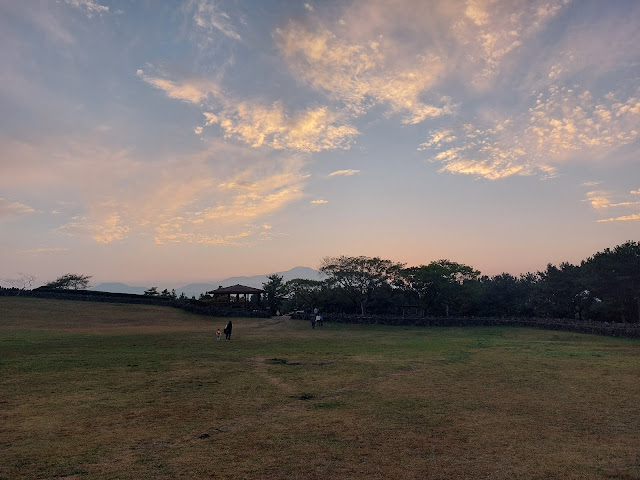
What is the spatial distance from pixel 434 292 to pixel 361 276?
11528 millimetres

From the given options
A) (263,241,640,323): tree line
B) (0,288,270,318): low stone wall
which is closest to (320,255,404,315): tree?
(263,241,640,323): tree line

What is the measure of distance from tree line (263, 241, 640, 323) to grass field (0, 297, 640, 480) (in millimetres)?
33906

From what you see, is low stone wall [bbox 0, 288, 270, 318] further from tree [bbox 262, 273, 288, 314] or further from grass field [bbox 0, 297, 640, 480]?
grass field [bbox 0, 297, 640, 480]

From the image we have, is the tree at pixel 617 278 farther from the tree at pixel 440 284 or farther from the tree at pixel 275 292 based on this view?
the tree at pixel 275 292

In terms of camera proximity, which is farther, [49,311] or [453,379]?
[49,311]

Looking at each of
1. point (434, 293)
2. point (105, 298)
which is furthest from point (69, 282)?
point (434, 293)

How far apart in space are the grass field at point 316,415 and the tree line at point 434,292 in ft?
111

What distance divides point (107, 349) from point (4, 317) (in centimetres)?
2776

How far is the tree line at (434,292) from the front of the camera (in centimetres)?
5162

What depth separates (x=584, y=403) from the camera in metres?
11.7

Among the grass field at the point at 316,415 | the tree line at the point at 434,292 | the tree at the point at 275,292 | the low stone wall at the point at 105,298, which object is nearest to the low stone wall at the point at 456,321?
the tree line at the point at 434,292

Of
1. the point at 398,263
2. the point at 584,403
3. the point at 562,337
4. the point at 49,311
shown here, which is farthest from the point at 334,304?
the point at 584,403

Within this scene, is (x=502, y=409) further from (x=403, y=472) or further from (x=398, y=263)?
(x=398, y=263)

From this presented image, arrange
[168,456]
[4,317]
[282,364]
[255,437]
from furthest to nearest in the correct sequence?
[4,317] < [282,364] < [255,437] < [168,456]
